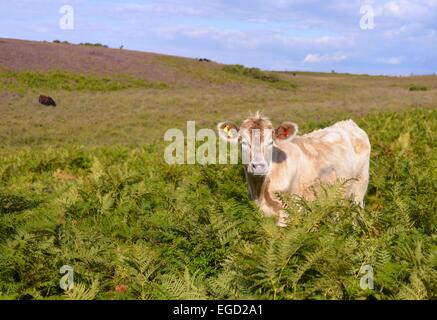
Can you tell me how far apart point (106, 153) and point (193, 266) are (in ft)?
37.5

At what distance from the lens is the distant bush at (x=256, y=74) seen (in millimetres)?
64625

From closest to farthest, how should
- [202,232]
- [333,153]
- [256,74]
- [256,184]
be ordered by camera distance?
1. [202,232]
2. [256,184]
3. [333,153]
4. [256,74]

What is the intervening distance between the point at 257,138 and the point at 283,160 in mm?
652

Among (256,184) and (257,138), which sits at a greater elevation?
(257,138)

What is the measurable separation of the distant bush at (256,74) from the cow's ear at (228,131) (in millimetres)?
56491

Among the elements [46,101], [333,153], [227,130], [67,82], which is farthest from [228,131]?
[67,82]

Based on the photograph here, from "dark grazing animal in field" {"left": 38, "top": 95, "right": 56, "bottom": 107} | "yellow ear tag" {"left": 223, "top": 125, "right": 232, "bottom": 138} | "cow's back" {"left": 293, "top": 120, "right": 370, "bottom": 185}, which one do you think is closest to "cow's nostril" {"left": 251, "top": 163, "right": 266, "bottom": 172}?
"yellow ear tag" {"left": 223, "top": 125, "right": 232, "bottom": 138}

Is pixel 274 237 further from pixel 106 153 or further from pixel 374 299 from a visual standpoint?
pixel 106 153

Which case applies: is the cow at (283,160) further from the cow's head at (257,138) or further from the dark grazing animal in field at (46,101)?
the dark grazing animal in field at (46,101)

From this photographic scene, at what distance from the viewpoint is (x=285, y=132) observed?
7848mm

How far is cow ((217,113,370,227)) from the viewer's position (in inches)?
291

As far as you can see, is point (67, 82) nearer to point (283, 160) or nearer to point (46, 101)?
point (46, 101)

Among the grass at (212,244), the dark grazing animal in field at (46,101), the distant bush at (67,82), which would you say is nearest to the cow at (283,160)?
the grass at (212,244)

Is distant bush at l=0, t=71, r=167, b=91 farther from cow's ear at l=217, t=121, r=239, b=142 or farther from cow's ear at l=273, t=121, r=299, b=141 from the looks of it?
cow's ear at l=273, t=121, r=299, b=141
